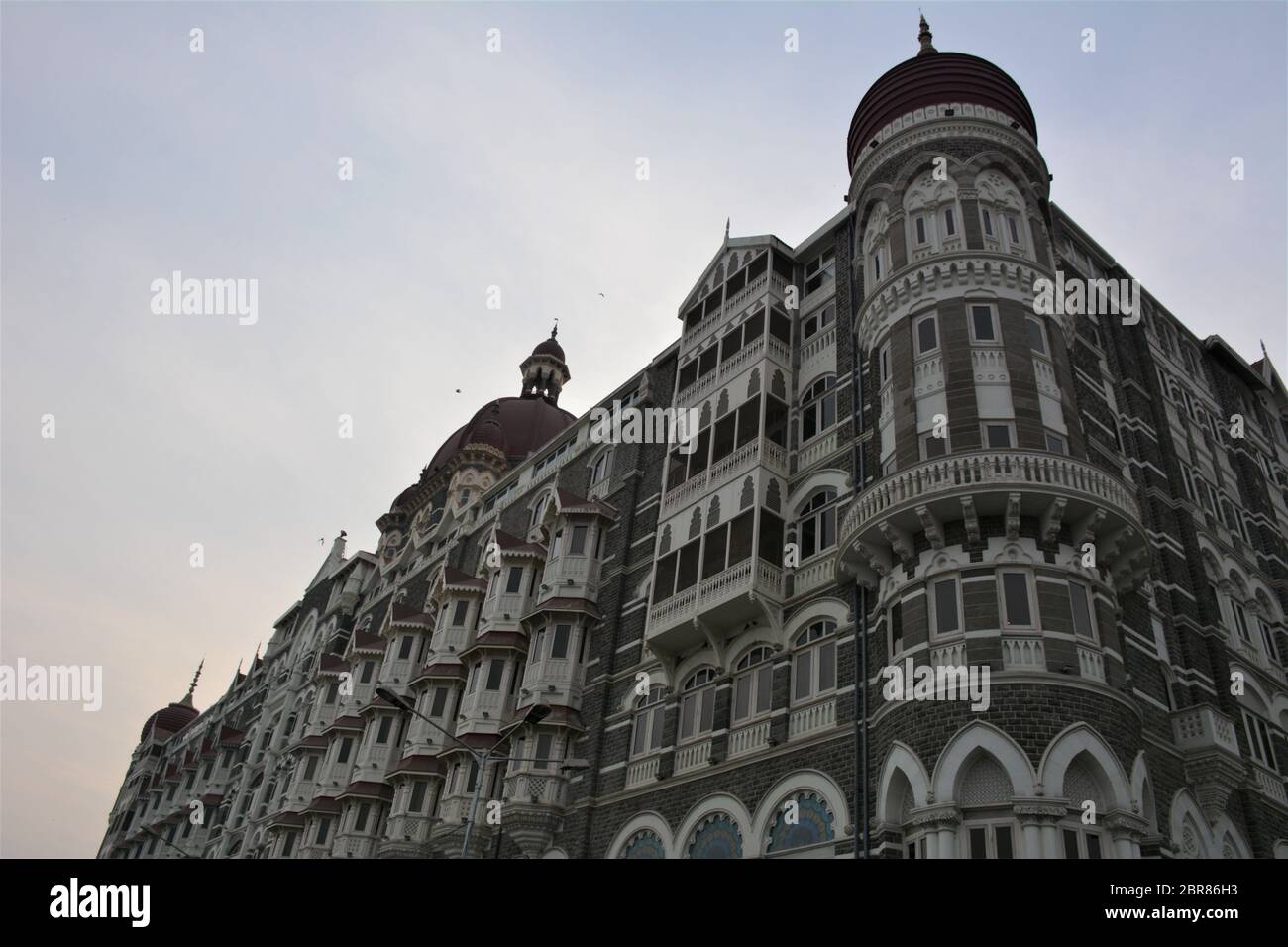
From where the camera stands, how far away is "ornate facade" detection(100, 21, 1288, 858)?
65.2ft

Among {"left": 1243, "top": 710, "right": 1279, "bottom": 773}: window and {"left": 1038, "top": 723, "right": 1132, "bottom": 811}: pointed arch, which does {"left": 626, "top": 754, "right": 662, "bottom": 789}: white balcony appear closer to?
{"left": 1038, "top": 723, "right": 1132, "bottom": 811}: pointed arch

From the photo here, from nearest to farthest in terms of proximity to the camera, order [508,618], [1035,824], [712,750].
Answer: [1035,824] → [712,750] → [508,618]

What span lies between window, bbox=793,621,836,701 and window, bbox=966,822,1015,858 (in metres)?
5.59

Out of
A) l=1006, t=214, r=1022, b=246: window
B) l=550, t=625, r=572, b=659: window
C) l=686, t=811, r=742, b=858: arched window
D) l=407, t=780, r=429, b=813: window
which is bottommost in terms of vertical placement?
l=686, t=811, r=742, b=858: arched window

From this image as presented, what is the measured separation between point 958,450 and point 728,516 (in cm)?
788

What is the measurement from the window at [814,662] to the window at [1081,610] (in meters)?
5.68

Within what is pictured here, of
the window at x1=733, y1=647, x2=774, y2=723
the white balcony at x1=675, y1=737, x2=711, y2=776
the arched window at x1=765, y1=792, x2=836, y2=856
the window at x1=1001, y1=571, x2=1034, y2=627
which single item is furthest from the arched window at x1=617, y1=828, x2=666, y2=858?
the window at x1=1001, y1=571, x2=1034, y2=627

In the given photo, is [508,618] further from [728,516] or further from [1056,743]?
[1056,743]

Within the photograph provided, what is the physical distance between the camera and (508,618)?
36.2m

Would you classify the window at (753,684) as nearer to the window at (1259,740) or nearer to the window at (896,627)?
the window at (896,627)

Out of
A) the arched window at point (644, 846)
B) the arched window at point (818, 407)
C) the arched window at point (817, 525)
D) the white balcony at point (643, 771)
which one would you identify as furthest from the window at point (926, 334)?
the arched window at point (644, 846)

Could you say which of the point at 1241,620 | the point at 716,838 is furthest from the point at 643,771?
the point at 1241,620

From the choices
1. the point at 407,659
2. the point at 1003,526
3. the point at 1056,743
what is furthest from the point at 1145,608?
the point at 407,659
